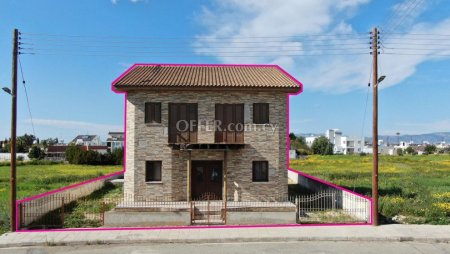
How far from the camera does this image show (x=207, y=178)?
19.0 m

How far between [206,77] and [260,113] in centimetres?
358

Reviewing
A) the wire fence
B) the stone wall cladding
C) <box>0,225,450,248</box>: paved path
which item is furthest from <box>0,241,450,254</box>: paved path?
the stone wall cladding

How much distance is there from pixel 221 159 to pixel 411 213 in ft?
29.0

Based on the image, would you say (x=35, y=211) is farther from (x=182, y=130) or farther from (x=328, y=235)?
(x=328, y=235)

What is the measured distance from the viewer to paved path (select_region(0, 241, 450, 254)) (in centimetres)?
1205

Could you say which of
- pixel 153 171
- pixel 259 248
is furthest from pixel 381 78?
pixel 153 171

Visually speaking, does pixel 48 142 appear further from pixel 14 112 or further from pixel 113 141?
pixel 14 112

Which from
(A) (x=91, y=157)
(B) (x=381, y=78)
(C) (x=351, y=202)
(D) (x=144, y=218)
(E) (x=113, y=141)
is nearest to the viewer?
(B) (x=381, y=78)

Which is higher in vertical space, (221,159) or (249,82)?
(249,82)

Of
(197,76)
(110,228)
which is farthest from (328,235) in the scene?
(197,76)

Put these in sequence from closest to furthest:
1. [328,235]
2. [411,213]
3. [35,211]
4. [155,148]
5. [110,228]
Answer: [328,235] < [110,228] < [35,211] < [411,213] < [155,148]

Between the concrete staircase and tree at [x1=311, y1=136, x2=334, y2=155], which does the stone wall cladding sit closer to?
the concrete staircase

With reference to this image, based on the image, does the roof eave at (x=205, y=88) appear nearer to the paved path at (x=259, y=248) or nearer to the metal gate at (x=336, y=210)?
the metal gate at (x=336, y=210)

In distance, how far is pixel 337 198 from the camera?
19.7 metres
